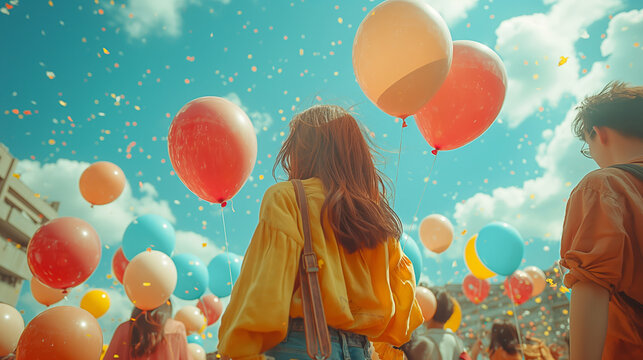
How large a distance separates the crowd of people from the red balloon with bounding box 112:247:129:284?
3786 millimetres

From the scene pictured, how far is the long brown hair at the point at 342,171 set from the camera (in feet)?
3.87

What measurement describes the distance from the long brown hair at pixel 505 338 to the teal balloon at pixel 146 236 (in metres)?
3.65

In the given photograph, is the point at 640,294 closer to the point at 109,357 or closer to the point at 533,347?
the point at 109,357

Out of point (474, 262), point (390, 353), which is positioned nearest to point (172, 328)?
point (390, 353)

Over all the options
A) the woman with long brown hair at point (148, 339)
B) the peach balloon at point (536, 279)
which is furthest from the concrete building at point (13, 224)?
the peach balloon at point (536, 279)

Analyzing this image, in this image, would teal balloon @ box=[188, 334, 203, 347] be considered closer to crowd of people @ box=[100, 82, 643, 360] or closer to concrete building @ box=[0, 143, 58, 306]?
crowd of people @ box=[100, 82, 643, 360]

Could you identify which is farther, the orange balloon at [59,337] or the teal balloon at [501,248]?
the teal balloon at [501,248]

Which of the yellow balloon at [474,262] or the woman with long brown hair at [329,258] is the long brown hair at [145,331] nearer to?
the woman with long brown hair at [329,258]

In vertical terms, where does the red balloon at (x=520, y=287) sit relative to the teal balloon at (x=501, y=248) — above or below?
below

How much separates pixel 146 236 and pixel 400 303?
3608mm

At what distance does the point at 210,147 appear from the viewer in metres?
2.44

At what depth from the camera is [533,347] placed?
11.8 feet

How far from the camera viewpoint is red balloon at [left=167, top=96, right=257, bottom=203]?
8.03 ft

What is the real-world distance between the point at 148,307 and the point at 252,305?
2537 mm
